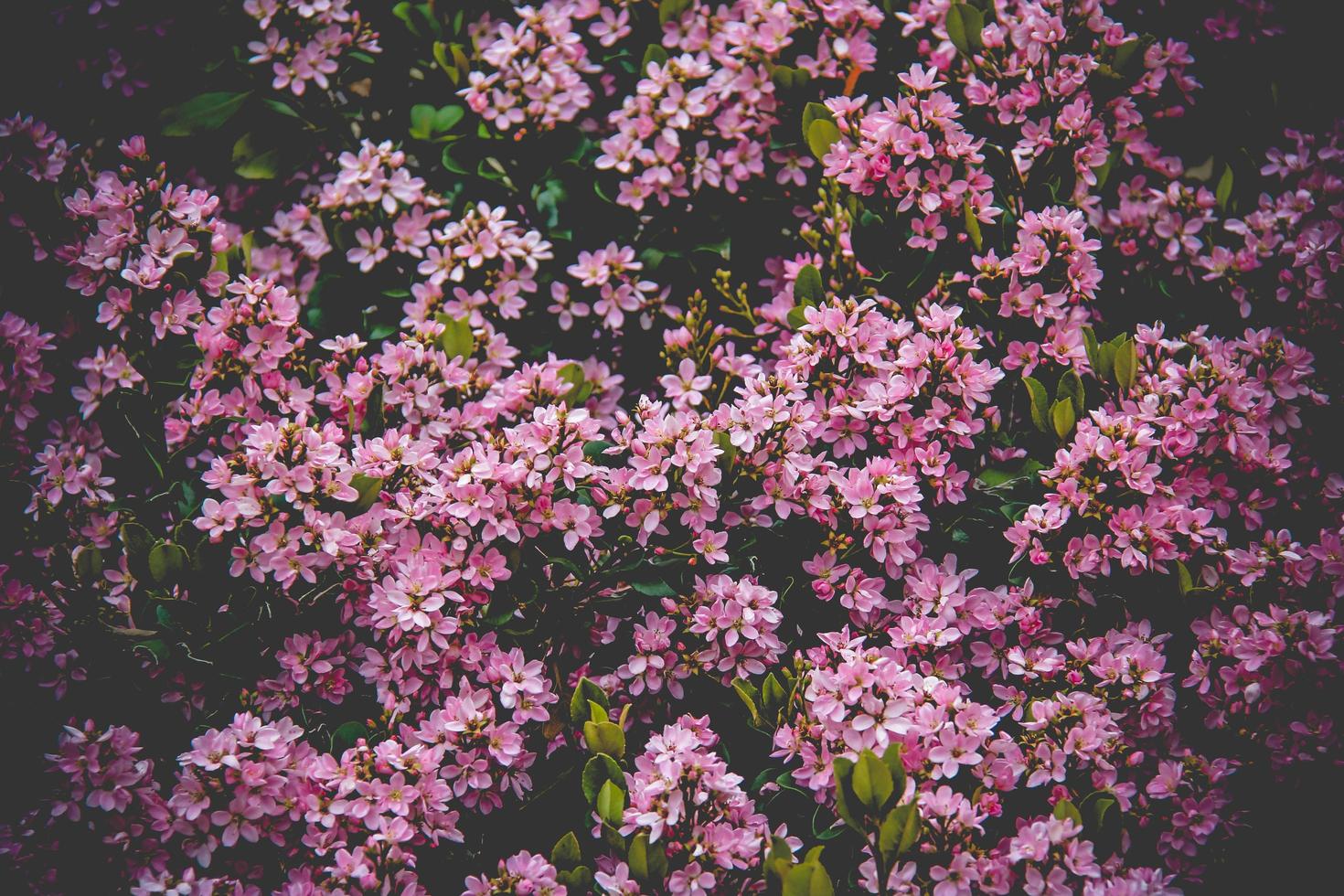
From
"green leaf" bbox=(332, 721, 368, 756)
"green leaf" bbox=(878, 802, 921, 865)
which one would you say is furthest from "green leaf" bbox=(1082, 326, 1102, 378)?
"green leaf" bbox=(332, 721, 368, 756)

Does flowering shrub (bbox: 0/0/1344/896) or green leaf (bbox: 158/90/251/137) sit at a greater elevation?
green leaf (bbox: 158/90/251/137)

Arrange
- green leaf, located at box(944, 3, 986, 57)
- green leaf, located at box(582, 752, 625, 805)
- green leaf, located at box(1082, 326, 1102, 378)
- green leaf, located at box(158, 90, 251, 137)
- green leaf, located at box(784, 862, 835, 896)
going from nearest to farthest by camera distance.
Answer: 1. green leaf, located at box(784, 862, 835, 896)
2. green leaf, located at box(582, 752, 625, 805)
3. green leaf, located at box(1082, 326, 1102, 378)
4. green leaf, located at box(944, 3, 986, 57)
5. green leaf, located at box(158, 90, 251, 137)

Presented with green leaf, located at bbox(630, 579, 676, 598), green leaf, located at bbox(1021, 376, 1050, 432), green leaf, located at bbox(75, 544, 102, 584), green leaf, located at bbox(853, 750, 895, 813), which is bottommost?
green leaf, located at bbox(853, 750, 895, 813)

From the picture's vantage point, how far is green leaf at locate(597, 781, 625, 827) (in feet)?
6.45

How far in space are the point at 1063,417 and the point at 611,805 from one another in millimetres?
1347

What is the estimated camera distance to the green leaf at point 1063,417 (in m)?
2.29

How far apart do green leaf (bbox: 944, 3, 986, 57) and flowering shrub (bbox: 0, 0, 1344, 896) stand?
20 millimetres

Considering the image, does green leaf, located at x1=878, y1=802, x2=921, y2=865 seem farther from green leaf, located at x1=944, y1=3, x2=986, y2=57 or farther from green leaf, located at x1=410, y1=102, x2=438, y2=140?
green leaf, located at x1=410, y1=102, x2=438, y2=140

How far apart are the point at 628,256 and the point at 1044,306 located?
1.13 meters

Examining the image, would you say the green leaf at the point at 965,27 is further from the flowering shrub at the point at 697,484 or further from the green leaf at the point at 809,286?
the green leaf at the point at 809,286

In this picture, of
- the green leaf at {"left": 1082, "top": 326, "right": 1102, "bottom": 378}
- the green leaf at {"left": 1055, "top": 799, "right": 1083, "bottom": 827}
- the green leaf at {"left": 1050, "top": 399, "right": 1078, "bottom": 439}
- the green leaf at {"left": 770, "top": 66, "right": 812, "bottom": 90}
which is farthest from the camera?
the green leaf at {"left": 770, "top": 66, "right": 812, "bottom": 90}

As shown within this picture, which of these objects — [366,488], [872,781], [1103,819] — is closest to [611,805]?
[872,781]

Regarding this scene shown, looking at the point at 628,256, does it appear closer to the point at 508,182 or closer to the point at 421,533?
the point at 508,182

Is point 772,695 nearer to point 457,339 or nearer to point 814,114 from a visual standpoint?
point 457,339
